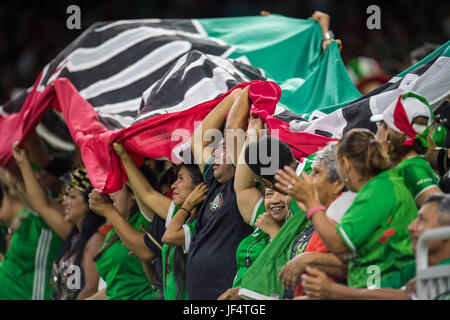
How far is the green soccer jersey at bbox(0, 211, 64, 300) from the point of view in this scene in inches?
212

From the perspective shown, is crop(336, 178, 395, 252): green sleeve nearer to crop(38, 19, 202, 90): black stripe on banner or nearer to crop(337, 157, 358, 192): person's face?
crop(337, 157, 358, 192): person's face

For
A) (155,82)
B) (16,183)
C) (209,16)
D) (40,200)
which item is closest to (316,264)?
(155,82)

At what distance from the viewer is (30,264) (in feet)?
17.8

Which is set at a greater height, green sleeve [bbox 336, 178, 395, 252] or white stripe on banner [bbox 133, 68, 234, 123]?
white stripe on banner [bbox 133, 68, 234, 123]

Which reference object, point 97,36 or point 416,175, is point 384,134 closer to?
point 416,175

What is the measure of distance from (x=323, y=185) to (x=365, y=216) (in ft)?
1.23

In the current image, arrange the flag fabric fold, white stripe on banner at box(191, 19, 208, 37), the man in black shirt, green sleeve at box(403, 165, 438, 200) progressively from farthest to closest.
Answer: white stripe on banner at box(191, 19, 208, 37), the flag fabric fold, the man in black shirt, green sleeve at box(403, 165, 438, 200)

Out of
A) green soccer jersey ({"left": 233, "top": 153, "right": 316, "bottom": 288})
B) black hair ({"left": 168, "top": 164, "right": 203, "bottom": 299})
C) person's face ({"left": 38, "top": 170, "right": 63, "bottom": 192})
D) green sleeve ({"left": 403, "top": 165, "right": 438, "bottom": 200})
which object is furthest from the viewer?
person's face ({"left": 38, "top": 170, "right": 63, "bottom": 192})

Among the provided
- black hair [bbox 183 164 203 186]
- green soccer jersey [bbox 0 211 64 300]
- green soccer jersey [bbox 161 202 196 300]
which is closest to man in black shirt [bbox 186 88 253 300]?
black hair [bbox 183 164 203 186]

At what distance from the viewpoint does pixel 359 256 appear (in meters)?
2.69

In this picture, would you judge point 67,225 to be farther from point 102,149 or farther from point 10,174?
point 102,149

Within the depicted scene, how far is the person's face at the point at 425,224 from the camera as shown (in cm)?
253

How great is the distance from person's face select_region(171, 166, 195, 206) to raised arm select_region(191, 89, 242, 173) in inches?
3.6
